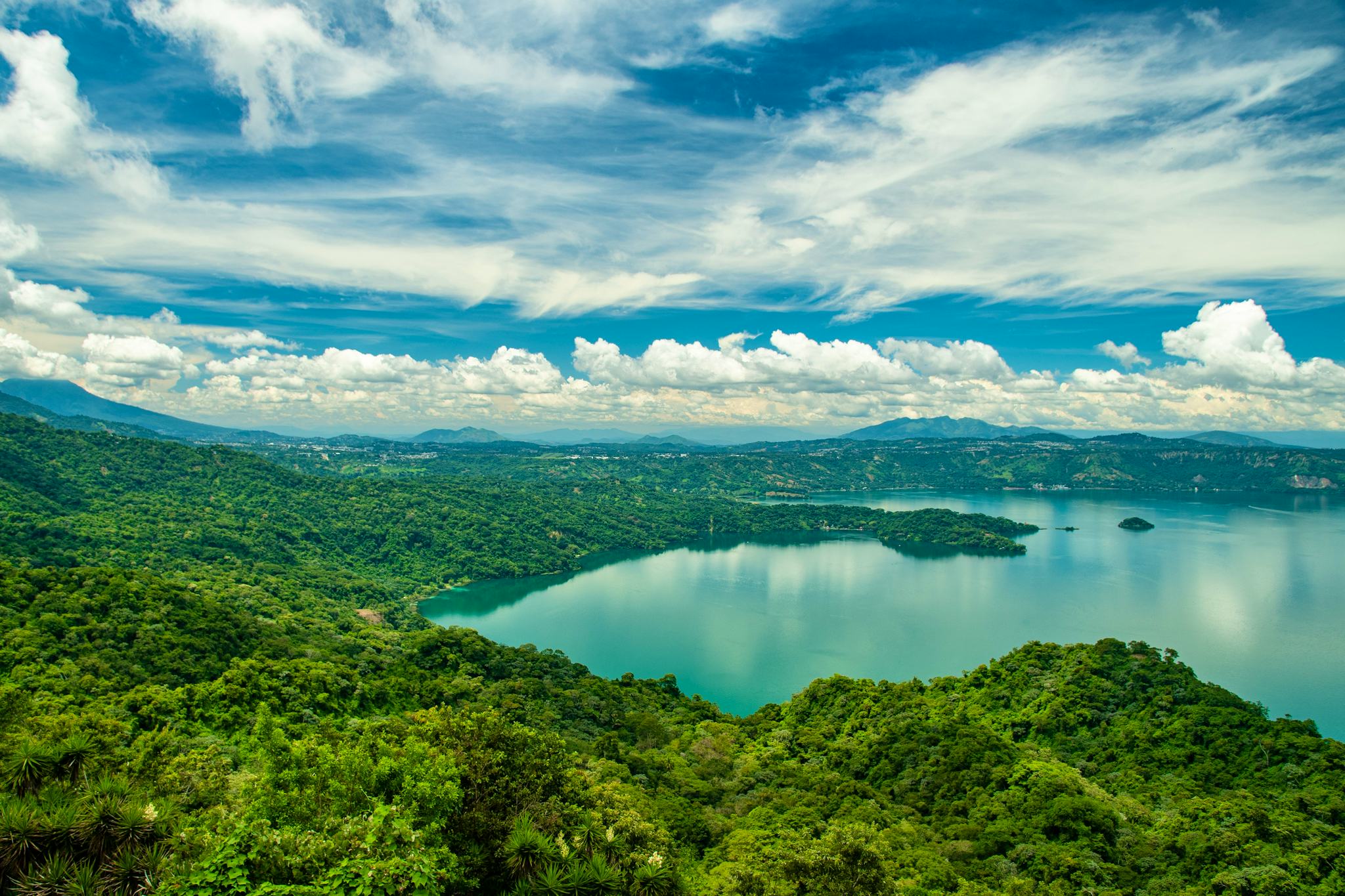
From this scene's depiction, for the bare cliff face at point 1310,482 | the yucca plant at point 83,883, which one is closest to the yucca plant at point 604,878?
the yucca plant at point 83,883

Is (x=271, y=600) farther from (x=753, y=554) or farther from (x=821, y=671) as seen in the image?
(x=753, y=554)

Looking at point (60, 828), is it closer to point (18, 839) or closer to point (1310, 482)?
point (18, 839)

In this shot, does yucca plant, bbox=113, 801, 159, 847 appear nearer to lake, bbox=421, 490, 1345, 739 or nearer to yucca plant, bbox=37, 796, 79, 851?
yucca plant, bbox=37, 796, 79, 851

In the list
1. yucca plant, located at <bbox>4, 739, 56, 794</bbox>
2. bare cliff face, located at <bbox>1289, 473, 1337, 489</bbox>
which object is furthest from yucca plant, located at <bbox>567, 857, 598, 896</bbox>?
bare cliff face, located at <bbox>1289, 473, 1337, 489</bbox>

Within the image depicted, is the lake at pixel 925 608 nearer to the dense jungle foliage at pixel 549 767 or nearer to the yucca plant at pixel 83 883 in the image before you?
the dense jungle foliage at pixel 549 767

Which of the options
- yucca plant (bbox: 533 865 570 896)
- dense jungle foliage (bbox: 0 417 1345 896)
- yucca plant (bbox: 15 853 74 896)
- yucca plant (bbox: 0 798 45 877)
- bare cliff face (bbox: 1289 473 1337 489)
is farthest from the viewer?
bare cliff face (bbox: 1289 473 1337 489)

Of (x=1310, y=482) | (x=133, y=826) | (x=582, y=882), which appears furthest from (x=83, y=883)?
(x=1310, y=482)
